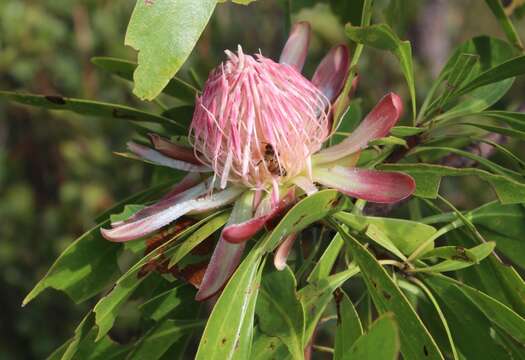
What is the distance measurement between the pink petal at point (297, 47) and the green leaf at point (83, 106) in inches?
7.7

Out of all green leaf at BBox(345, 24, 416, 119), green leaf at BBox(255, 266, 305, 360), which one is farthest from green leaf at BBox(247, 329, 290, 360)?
green leaf at BBox(345, 24, 416, 119)

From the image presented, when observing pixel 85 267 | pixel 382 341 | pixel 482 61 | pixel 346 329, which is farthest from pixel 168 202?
pixel 482 61

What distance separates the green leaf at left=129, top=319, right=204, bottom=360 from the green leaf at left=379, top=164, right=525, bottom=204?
13.9 inches

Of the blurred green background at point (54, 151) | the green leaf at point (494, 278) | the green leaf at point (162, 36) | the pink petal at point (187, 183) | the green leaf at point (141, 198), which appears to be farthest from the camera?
the blurred green background at point (54, 151)

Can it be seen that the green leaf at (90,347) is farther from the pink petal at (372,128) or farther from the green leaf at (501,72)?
the green leaf at (501,72)

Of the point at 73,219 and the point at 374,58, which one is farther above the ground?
the point at 374,58

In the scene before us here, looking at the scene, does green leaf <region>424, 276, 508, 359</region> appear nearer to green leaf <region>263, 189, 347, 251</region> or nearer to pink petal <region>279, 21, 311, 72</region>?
green leaf <region>263, 189, 347, 251</region>

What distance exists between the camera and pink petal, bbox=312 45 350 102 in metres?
1.05

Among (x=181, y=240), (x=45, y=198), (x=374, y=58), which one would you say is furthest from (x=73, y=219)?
(x=181, y=240)

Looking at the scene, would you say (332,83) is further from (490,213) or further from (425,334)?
(425,334)

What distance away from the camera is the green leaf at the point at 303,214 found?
0.80 metres

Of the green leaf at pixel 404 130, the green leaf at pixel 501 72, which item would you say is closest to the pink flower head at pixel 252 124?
the green leaf at pixel 404 130

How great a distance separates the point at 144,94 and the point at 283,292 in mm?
259

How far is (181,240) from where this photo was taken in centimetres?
94
